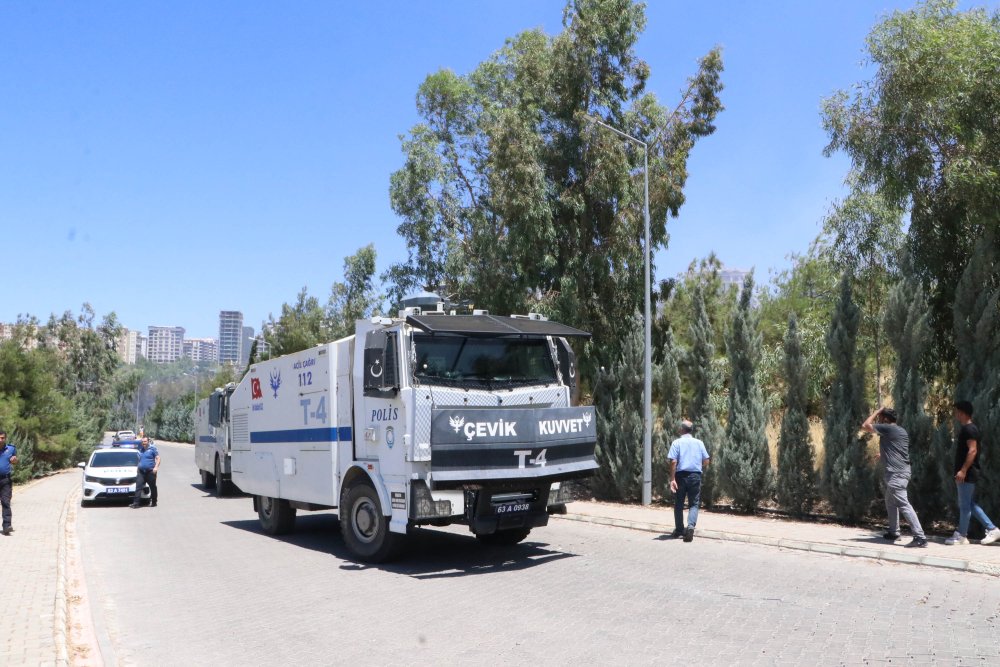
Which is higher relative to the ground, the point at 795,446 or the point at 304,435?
the point at 304,435

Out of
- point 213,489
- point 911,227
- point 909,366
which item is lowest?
point 213,489

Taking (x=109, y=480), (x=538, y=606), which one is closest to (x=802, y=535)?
(x=538, y=606)

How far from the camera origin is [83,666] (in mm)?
6207

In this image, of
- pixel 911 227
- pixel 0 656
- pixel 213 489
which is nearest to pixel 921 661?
pixel 0 656

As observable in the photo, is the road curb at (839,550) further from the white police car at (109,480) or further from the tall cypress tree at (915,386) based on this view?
the white police car at (109,480)

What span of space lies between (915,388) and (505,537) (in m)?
6.46

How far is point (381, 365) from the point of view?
32.2 ft

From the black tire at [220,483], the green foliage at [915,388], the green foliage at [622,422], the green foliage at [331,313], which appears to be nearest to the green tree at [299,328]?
the green foliage at [331,313]

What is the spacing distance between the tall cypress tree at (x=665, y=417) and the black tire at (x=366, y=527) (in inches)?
309

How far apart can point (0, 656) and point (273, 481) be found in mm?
7219

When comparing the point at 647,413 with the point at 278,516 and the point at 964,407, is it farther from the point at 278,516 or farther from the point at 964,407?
the point at 278,516

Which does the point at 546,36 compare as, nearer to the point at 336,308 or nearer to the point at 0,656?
the point at 0,656

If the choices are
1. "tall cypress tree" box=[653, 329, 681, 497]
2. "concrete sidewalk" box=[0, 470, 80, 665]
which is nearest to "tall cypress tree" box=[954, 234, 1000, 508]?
"tall cypress tree" box=[653, 329, 681, 497]

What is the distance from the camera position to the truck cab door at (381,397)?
9.70 meters
